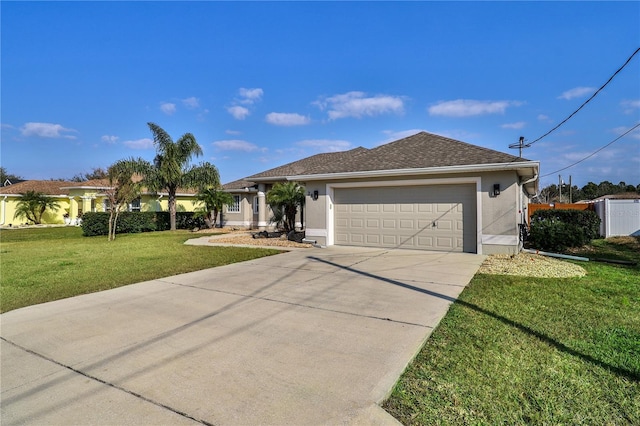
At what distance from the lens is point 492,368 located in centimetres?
313

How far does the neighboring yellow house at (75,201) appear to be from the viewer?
27.9 meters

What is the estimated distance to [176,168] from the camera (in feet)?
70.3

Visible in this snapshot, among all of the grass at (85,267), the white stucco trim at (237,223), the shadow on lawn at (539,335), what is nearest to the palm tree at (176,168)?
the white stucco trim at (237,223)

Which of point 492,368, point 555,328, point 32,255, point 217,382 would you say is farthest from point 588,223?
point 32,255

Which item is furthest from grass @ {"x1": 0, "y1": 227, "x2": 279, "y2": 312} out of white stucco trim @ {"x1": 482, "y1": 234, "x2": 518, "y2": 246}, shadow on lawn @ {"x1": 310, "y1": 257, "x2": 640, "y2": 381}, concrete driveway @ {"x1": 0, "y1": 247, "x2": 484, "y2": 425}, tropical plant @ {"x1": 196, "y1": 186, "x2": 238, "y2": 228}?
tropical plant @ {"x1": 196, "y1": 186, "x2": 238, "y2": 228}

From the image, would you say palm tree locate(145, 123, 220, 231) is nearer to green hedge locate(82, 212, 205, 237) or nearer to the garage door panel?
green hedge locate(82, 212, 205, 237)

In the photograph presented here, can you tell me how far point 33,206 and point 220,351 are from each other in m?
33.9

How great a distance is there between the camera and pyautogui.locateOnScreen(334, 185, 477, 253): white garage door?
10.8 metres

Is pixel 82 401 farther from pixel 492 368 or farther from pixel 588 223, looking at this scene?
pixel 588 223

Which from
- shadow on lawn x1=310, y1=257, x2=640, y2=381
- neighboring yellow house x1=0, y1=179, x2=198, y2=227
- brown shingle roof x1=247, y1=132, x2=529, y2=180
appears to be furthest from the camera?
neighboring yellow house x1=0, y1=179, x2=198, y2=227

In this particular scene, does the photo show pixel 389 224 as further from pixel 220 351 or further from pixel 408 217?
pixel 220 351

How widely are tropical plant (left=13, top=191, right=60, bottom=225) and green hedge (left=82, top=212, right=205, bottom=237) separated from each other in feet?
42.0

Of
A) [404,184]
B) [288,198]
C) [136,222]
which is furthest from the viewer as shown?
[136,222]

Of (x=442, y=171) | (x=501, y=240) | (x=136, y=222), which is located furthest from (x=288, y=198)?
(x=136, y=222)
